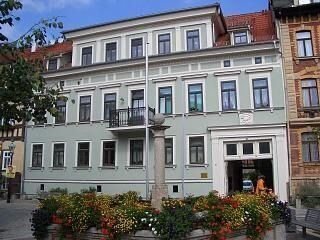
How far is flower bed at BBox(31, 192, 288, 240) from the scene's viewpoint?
8.58 metres

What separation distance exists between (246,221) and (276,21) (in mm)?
19403

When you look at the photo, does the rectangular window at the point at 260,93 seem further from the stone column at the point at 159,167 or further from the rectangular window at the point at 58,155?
the stone column at the point at 159,167

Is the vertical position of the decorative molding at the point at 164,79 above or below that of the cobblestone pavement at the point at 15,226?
above

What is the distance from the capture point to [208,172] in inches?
992

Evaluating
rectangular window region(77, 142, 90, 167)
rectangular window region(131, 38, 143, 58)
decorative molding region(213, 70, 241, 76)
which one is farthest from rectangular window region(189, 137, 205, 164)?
rectangular window region(77, 142, 90, 167)

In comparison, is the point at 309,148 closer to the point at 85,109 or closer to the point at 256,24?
the point at 256,24

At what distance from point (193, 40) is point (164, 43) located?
83.0 inches

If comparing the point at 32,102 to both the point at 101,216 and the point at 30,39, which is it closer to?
the point at 30,39

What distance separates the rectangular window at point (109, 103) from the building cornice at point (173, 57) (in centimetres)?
195

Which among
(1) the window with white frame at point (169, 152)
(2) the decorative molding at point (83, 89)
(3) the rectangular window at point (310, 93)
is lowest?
(1) the window with white frame at point (169, 152)

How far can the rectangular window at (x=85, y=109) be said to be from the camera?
2955cm

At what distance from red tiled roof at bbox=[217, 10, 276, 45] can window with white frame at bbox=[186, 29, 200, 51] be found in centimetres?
156

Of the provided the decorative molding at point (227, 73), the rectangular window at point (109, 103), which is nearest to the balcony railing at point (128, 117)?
the rectangular window at point (109, 103)

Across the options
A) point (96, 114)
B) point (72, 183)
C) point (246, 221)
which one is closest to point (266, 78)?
point (96, 114)
